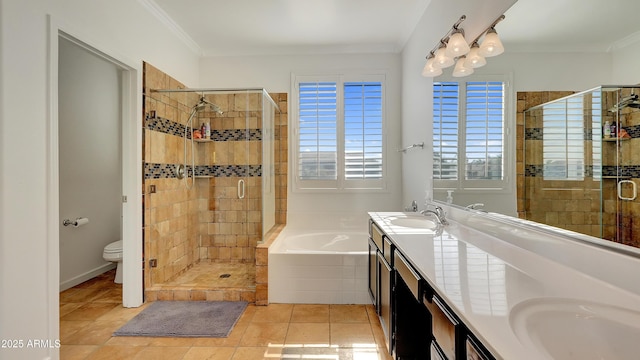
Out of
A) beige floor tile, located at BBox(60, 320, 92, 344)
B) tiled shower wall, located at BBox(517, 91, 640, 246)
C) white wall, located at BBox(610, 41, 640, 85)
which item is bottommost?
beige floor tile, located at BBox(60, 320, 92, 344)

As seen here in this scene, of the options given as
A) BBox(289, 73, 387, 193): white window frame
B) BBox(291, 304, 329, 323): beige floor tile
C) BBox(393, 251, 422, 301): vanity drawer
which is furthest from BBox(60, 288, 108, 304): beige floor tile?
BBox(393, 251, 422, 301): vanity drawer

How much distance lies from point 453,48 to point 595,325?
5.48 ft

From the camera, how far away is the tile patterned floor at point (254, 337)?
1.90 meters

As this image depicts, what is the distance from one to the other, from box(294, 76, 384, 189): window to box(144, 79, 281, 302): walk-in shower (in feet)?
1.32

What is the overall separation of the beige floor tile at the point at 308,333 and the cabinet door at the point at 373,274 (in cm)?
41

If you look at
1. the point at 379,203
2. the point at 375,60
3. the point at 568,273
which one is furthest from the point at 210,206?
the point at 568,273

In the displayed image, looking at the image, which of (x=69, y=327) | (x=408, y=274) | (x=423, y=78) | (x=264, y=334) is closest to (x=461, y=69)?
(x=423, y=78)

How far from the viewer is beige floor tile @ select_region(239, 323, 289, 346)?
80.0 inches

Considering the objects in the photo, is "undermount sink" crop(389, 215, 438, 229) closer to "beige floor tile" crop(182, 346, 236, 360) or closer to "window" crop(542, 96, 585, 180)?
"window" crop(542, 96, 585, 180)

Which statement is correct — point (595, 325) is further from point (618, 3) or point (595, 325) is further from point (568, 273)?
point (618, 3)

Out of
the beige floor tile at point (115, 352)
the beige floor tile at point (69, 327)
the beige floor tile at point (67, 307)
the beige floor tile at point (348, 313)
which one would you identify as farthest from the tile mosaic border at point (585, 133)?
the beige floor tile at point (67, 307)

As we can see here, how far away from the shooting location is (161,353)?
1913mm

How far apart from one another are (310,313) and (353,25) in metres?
2.77

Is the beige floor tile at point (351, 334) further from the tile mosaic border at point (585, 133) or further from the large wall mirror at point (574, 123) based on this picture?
the tile mosaic border at point (585, 133)
